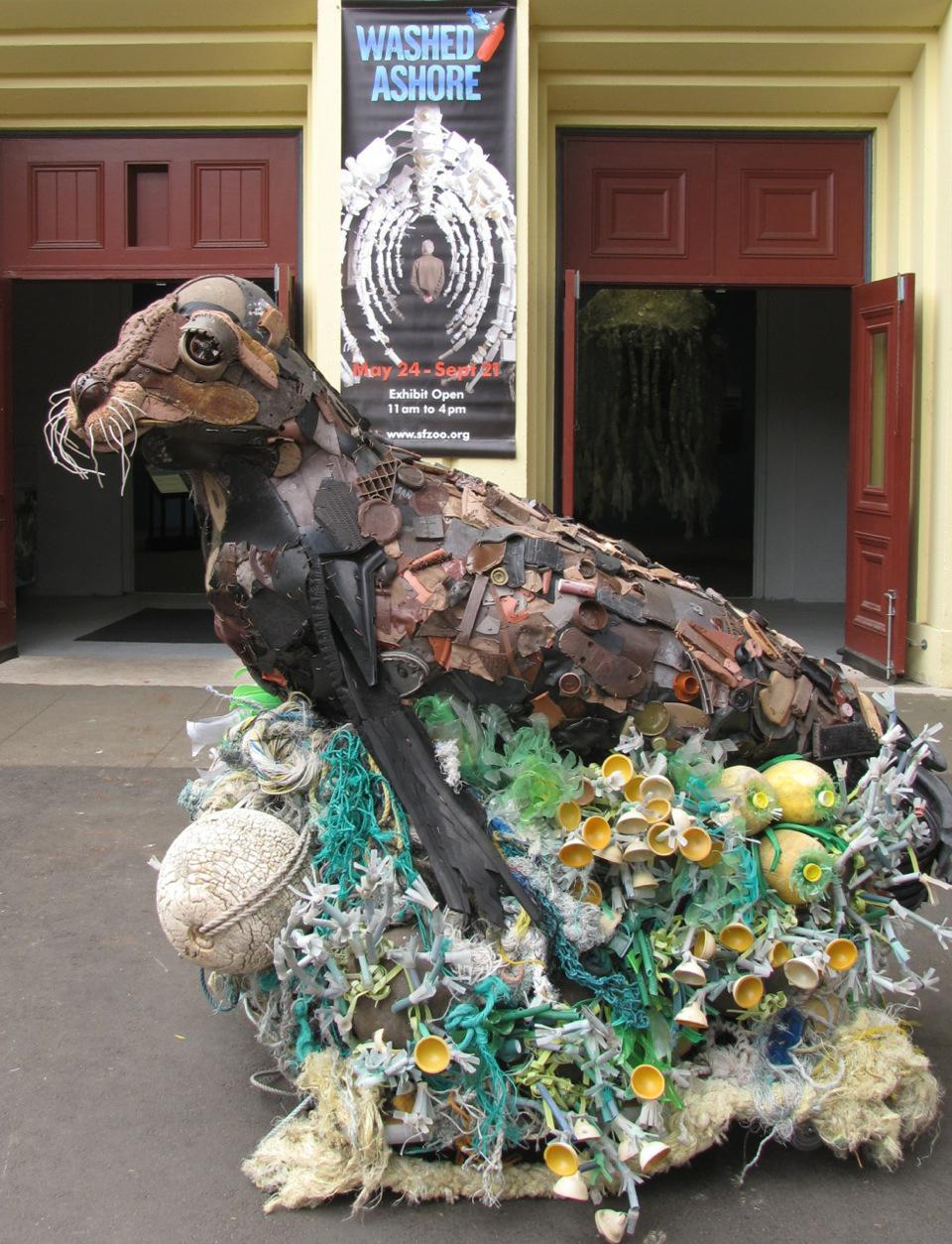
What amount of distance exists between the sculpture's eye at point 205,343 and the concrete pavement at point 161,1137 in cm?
187

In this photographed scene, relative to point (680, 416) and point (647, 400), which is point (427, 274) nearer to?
point (647, 400)

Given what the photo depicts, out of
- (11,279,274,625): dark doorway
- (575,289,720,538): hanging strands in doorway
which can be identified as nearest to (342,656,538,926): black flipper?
(11,279,274,625): dark doorway

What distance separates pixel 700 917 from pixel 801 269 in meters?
6.69

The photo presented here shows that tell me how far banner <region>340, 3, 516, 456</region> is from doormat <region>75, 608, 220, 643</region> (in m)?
2.56

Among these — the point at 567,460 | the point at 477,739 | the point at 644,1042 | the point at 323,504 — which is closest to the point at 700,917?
the point at 644,1042

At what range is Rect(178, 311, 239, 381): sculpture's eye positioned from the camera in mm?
3006

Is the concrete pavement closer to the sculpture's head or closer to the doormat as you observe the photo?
the sculpture's head

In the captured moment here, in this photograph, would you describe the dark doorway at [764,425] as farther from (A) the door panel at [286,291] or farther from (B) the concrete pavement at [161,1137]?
(B) the concrete pavement at [161,1137]

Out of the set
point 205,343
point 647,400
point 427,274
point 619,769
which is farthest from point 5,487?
point 619,769

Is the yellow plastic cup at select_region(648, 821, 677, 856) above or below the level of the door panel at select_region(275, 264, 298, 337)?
below

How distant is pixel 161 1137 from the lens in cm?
330

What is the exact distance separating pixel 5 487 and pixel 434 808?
6.62 meters

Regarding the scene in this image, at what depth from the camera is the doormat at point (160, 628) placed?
9.83 metres

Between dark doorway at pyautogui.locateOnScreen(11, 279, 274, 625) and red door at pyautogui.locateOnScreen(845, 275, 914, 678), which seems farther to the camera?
dark doorway at pyautogui.locateOnScreen(11, 279, 274, 625)
